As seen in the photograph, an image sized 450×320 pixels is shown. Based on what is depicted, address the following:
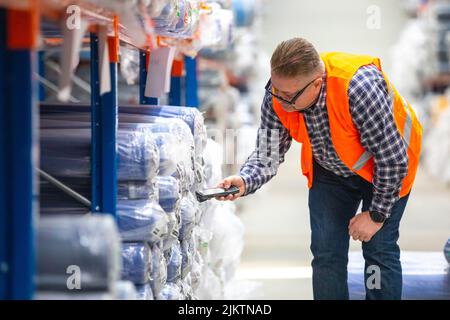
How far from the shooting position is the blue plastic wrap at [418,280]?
4.29 meters

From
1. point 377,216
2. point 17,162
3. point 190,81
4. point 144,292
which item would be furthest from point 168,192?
point 190,81

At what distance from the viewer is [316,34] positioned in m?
19.6

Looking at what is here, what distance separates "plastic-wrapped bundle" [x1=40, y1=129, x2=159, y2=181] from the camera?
305 cm

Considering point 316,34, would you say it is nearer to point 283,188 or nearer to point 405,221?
point 283,188

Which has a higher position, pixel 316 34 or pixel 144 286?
pixel 316 34

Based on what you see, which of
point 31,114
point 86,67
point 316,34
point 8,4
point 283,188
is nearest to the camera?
point 8,4

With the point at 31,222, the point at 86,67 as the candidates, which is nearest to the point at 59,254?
the point at 31,222

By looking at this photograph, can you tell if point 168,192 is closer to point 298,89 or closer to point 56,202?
point 56,202

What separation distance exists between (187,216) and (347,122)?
32.5 inches

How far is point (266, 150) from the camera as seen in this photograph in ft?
12.8

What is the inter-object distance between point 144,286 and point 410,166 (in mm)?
1357

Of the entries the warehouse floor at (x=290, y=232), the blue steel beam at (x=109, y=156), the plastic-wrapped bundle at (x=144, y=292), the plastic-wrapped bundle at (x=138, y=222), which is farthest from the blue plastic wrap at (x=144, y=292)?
the warehouse floor at (x=290, y=232)

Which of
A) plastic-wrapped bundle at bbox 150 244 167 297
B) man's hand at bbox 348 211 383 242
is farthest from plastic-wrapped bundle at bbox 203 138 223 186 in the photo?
plastic-wrapped bundle at bbox 150 244 167 297

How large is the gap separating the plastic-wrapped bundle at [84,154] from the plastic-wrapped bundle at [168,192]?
18 cm
